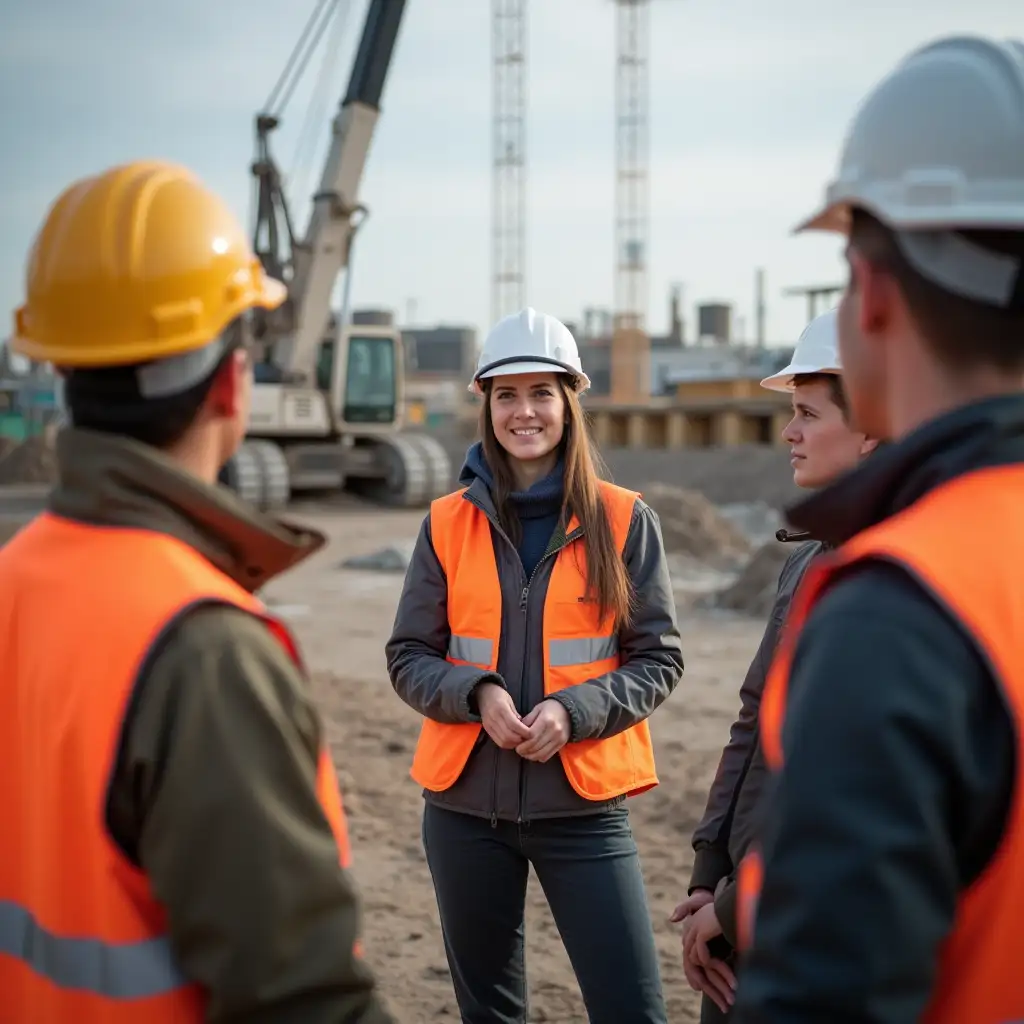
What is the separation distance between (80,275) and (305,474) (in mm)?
23289

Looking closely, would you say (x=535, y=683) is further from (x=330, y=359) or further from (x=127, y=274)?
(x=330, y=359)

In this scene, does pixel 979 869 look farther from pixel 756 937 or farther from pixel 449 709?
pixel 449 709

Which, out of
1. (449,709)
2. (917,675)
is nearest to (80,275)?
(917,675)

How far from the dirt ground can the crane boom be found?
34.7 ft

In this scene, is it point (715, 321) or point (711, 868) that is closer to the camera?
point (711, 868)

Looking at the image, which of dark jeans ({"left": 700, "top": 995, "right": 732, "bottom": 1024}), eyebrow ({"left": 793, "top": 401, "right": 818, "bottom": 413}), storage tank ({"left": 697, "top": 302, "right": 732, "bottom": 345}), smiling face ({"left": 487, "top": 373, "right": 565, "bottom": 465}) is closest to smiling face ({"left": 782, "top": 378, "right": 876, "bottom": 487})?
eyebrow ({"left": 793, "top": 401, "right": 818, "bottom": 413})

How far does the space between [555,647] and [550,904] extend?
0.65m

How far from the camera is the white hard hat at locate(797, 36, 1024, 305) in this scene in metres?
1.39

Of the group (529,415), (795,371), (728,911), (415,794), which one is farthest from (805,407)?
(415,794)

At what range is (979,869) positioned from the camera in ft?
4.10

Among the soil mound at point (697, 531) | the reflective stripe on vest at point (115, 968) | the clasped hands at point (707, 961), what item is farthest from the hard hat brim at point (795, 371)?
the soil mound at point (697, 531)

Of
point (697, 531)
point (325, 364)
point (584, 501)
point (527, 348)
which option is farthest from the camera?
point (325, 364)

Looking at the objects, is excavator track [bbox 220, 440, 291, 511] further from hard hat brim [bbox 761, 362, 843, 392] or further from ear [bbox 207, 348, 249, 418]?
ear [bbox 207, 348, 249, 418]

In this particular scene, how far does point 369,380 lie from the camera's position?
24.6m
